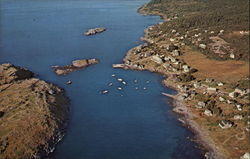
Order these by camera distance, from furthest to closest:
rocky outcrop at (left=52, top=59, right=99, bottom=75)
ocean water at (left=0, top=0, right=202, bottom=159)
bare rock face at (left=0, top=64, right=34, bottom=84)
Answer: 1. rocky outcrop at (left=52, top=59, right=99, bottom=75)
2. bare rock face at (left=0, top=64, right=34, bottom=84)
3. ocean water at (left=0, top=0, right=202, bottom=159)

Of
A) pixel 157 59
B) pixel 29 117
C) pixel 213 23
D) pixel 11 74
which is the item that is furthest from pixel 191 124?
pixel 213 23

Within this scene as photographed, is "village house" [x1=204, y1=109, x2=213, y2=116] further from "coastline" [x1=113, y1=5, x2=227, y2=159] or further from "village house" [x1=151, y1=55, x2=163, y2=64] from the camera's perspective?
"village house" [x1=151, y1=55, x2=163, y2=64]

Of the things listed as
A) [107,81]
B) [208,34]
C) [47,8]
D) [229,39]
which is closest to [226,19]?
[208,34]

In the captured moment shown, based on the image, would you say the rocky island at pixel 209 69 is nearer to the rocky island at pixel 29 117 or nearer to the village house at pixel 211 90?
the village house at pixel 211 90

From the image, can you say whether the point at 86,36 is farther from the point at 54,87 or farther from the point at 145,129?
the point at 145,129

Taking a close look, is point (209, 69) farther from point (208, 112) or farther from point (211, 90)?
point (208, 112)

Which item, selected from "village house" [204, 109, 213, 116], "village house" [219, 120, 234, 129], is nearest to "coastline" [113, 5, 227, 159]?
"village house" [204, 109, 213, 116]
